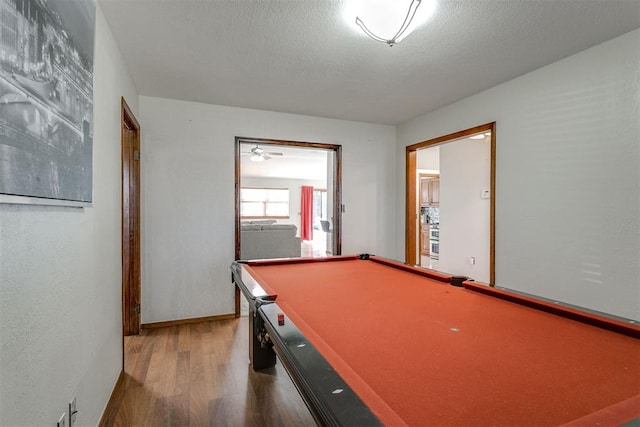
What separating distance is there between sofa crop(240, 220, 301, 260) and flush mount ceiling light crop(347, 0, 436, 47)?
4159 millimetres

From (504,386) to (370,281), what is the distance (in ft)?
3.73

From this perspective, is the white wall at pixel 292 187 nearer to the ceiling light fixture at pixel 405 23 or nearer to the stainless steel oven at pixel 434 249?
the stainless steel oven at pixel 434 249

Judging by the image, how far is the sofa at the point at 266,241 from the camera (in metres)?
5.44

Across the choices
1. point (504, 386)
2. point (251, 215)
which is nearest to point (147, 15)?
point (504, 386)

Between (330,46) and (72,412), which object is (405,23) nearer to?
(330,46)

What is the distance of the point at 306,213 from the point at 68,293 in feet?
33.2

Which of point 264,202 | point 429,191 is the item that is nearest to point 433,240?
point 429,191

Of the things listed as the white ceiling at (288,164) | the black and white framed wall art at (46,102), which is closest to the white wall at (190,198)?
the black and white framed wall art at (46,102)

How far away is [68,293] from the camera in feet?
4.17

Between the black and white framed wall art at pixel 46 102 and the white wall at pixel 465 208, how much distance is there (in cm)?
Result: 441

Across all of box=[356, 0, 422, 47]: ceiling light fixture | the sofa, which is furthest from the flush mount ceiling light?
the sofa

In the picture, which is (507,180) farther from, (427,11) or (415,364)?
(415,364)

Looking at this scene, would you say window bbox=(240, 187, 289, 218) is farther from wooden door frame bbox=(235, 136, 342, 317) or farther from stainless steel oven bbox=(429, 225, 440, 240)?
wooden door frame bbox=(235, 136, 342, 317)

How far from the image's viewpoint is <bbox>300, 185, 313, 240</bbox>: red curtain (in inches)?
448
